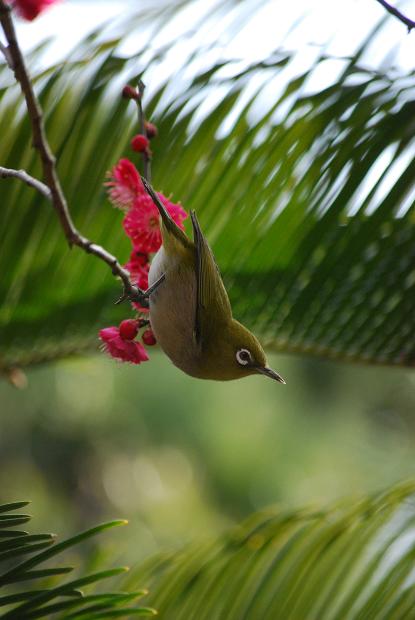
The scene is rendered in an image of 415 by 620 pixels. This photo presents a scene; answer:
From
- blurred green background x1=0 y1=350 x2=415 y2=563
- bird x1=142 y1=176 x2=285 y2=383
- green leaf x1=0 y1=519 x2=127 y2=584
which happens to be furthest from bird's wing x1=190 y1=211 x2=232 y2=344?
blurred green background x1=0 y1=350 x2=415 y2=563

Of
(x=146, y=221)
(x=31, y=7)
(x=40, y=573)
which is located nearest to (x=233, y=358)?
(x=146, y=221)

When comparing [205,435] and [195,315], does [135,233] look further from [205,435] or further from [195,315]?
[205,435]

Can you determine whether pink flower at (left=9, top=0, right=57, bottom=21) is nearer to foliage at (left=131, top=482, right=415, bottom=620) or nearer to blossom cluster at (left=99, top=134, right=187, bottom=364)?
blossom cluster at (left=99, top=134, right=187, bottom=364)

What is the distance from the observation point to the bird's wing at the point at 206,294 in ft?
3.78

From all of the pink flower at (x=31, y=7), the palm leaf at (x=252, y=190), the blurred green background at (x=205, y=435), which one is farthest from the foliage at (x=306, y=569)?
the blurred green background at (x=205, y=435)

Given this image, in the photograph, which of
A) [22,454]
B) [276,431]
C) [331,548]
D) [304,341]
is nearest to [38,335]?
[304,341]

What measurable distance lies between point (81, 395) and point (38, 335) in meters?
4.28

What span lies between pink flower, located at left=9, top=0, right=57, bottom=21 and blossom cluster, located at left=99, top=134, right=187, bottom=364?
219mm

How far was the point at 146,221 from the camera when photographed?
118 cm

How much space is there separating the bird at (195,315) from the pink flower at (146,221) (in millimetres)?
19

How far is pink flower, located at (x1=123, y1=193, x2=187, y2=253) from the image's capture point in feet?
3.82

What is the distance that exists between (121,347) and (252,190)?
0.54 meters

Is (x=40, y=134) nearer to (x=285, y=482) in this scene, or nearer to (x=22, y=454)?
(x=285, y=482)

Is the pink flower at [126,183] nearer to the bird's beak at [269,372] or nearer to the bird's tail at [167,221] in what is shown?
the bird's tail at [167,221]
